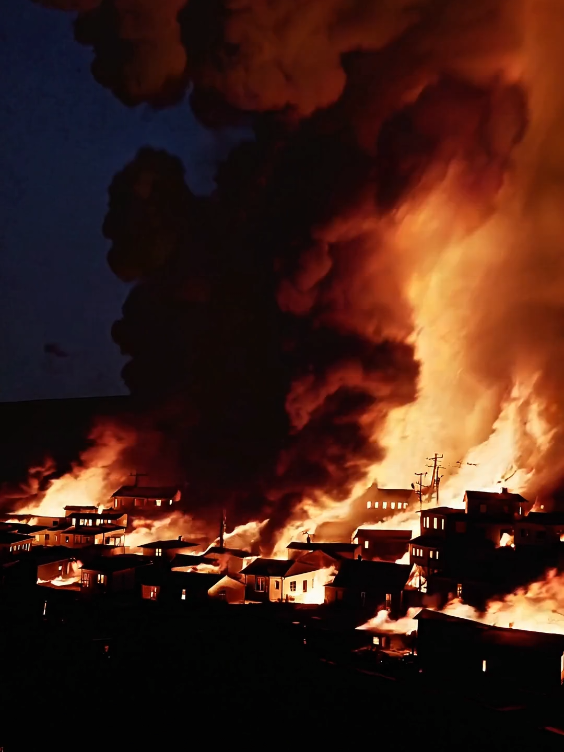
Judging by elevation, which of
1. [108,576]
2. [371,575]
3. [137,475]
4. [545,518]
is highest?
[137,475]

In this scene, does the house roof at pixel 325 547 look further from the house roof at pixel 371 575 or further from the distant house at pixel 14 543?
the distant house at pixel 14 543

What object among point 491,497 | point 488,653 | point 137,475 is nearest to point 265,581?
point 491,497

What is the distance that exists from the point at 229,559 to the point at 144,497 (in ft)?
27.0

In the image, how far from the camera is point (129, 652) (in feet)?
55.1

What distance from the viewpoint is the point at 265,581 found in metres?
22.4

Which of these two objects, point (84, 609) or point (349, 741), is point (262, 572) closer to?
point (84, 609)

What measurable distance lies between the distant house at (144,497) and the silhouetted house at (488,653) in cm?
1719

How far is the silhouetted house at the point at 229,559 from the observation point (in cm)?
2472

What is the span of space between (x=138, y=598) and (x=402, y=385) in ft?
49.6

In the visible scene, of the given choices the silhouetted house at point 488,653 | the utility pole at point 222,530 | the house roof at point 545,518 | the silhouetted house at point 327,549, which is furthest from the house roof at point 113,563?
the house roof at point 545,518

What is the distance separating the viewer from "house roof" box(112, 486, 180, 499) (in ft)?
105

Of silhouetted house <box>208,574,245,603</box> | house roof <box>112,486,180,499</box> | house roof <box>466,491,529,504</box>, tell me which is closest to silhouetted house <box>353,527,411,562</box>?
house roof <box>466,491,529,504</box>

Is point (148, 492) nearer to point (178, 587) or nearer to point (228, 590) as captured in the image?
point (178, 587)

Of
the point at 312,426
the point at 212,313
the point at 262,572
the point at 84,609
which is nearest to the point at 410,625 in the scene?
the point at 262,572
